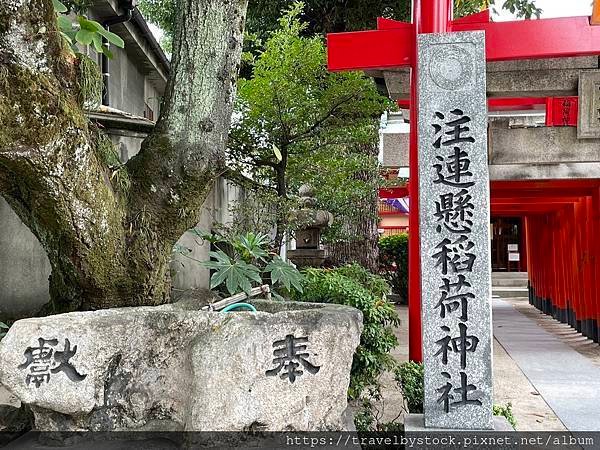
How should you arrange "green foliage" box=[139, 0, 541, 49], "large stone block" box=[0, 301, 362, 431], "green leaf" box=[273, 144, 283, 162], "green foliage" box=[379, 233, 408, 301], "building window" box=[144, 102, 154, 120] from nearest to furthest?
"large stone block" box=[0, 301, 362, 431] < "green leaf" box=[273, 144, 283, 162] < "green foliage" box=[139, 0, 541, 49] < "building window" box=[144, 102, 154, 120] < "green foliage" box=[379, 233, 408, 301]

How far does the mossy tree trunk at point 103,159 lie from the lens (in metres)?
3.51

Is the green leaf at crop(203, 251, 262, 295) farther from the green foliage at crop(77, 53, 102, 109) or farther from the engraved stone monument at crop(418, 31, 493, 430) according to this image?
the green foliage at crop(77, 53, 102, 109)

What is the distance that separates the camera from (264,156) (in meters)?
7.80

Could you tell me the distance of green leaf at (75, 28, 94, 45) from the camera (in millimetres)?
3977

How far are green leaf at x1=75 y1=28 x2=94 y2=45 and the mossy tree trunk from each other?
0.58 feet

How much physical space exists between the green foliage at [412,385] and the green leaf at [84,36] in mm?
3457

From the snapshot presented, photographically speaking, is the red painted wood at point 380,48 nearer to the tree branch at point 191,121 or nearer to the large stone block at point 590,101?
the tree branch at point 191,121

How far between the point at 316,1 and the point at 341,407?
9.38 meters

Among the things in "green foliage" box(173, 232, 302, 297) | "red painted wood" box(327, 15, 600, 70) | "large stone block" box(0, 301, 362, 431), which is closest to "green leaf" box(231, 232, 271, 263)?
"green foliage" box(173, 232, 302, 297)

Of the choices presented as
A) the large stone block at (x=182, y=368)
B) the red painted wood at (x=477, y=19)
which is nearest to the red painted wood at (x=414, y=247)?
the red painted wood at (x=477, y=19)

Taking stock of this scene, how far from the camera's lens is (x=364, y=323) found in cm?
500

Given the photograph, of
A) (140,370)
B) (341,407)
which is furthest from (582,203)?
(140,370)

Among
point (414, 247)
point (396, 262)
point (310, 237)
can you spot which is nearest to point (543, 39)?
point (414, 247)

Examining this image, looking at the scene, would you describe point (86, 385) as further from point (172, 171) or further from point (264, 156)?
point (264, 156)
